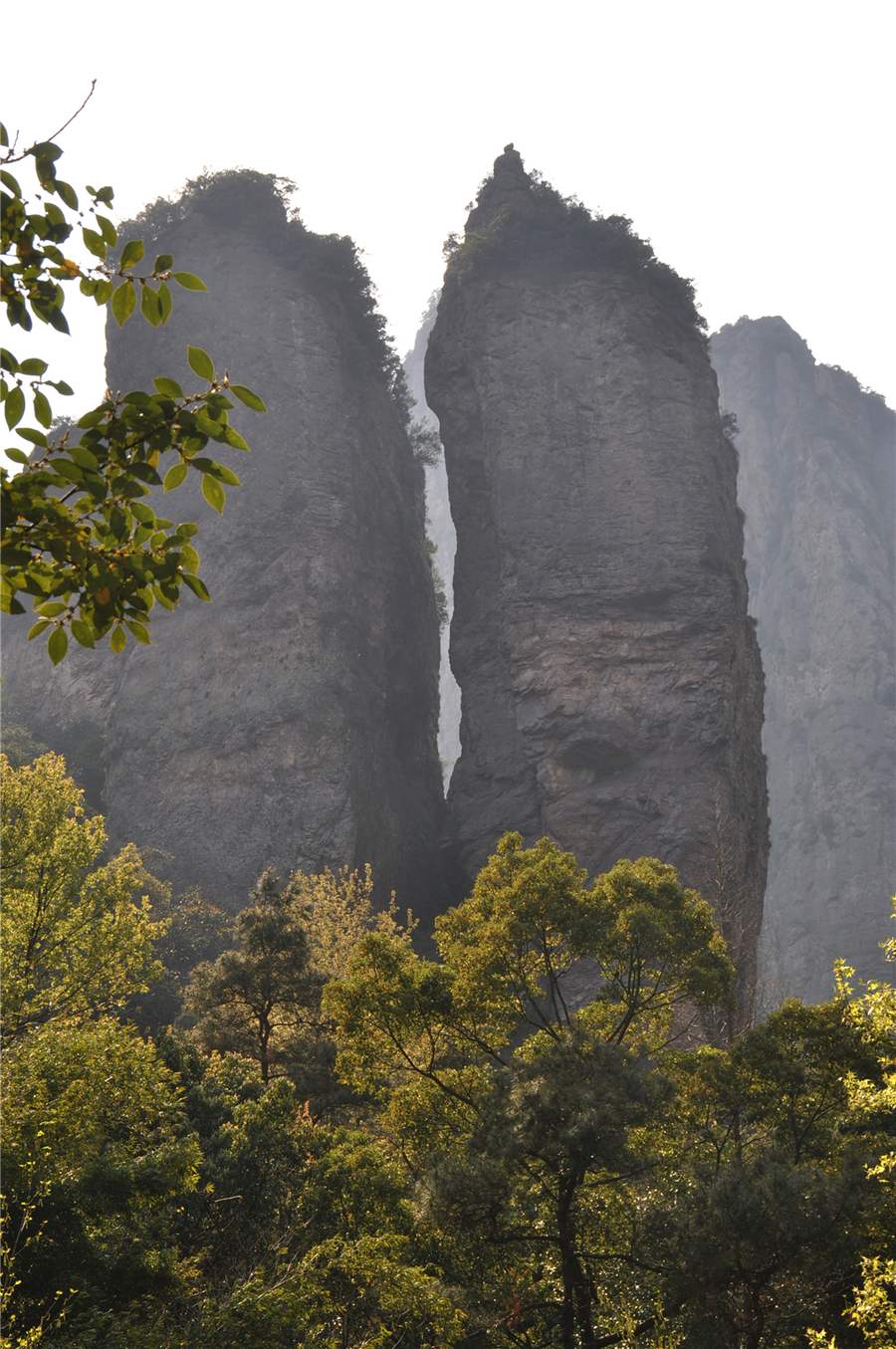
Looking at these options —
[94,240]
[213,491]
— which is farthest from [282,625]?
[213,491]

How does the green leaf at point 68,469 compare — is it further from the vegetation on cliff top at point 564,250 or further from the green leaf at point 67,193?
the vegetation on cliff top at point 564,250

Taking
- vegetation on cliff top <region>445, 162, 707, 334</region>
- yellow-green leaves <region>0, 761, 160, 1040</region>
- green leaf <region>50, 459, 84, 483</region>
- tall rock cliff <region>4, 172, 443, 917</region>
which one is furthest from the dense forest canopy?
vegetation on cliff top <region>445, 162, 707, 334</region>

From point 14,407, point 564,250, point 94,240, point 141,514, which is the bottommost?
point 141,514

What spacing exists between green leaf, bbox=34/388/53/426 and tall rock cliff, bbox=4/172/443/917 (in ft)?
95.8

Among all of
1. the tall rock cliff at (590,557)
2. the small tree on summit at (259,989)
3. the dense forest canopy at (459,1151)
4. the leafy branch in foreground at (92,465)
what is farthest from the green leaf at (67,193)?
the tall rock cliff at (590,557)

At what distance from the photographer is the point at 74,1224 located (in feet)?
27.5

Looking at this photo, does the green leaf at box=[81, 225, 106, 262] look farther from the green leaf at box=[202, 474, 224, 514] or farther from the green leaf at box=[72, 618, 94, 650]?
the green leaf at box=[72, 618, 94, 650]

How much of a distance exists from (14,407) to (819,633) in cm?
6476

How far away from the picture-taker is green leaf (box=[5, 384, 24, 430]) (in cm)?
258

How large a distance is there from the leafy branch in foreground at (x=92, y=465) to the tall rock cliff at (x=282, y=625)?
95.3 ft

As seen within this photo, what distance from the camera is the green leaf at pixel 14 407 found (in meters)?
2.58

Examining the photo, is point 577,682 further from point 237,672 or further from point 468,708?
point 237,672

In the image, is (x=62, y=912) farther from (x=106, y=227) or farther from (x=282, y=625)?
(x=282, y=625)

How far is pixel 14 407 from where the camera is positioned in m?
2.60
